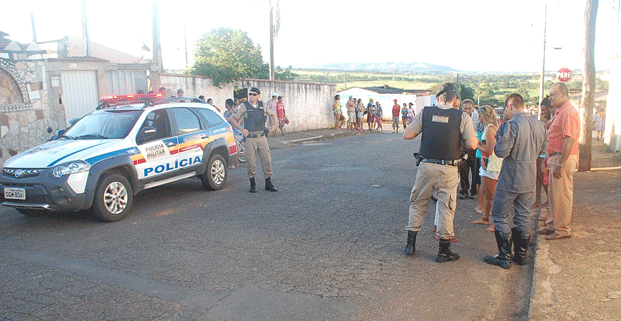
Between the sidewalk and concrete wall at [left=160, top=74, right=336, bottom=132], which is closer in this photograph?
the sidewalk

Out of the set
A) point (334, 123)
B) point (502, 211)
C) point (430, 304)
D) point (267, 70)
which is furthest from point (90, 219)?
point (334, 123)

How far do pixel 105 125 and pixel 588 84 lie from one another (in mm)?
10617

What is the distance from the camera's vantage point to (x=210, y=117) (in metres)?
9.43

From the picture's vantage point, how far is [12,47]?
472 inches

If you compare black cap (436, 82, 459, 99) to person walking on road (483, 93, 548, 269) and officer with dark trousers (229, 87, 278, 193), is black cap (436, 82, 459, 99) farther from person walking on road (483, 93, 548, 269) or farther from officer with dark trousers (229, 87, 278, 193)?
officer with dark trousers (229, 87, 278, 193)

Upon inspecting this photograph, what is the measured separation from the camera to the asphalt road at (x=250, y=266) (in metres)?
4.23

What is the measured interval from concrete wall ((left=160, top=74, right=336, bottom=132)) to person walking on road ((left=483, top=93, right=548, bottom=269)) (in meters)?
12.9

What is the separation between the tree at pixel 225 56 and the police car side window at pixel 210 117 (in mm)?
9022

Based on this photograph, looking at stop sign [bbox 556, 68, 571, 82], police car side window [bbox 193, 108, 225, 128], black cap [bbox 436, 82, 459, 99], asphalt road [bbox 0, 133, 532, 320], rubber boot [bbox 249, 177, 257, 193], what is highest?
stop sign [bbox 556, 68, 571, 82]

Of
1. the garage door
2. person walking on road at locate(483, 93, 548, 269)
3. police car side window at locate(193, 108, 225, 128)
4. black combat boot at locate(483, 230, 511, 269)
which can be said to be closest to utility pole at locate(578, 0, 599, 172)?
person walking on road at locate(483, 93, 548, 269)

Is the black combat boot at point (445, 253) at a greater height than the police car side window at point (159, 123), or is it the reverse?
the police car side window at point (159, 123)

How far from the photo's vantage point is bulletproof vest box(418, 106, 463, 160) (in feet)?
16.9

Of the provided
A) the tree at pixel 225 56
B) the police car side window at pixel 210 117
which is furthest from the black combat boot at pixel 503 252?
the tree at pixel 225 56

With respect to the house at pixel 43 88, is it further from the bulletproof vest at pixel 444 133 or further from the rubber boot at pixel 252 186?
the bulletproof vest at pixel 444 133
